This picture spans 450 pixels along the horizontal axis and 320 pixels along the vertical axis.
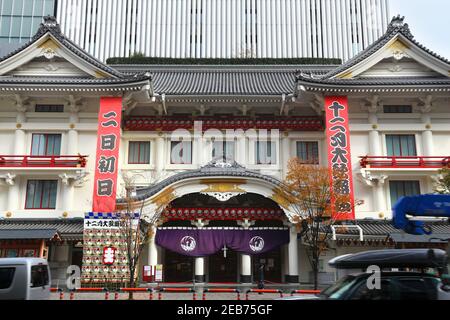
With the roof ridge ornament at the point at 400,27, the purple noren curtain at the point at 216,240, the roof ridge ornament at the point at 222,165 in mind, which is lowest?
the purple noren curtain at the point at 216,240

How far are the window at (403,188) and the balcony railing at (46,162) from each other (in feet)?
62.0

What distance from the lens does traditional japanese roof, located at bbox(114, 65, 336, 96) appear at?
28.2m

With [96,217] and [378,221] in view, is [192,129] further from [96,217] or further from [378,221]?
[378,221]

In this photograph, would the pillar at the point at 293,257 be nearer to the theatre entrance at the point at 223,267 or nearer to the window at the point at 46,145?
the theatre entrance at the point at 223,267

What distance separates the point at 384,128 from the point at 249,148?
8570 mm

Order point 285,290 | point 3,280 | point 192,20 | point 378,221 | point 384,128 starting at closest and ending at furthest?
point 3,280 < point 285,290 < point 378,221 < point 384,128 < point 192,20

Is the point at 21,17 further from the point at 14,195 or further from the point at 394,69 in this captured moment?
the point at 394,69

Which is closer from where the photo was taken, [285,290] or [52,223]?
[285,290]

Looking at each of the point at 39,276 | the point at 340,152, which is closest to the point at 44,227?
the point at 39,276

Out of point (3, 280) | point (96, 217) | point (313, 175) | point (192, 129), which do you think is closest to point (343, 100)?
point (313, 175)

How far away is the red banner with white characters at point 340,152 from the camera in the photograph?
21938mm

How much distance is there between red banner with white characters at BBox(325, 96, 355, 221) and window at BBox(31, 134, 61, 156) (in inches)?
663

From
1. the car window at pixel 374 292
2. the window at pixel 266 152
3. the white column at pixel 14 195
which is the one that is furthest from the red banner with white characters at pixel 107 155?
the car window at pixel 374 292

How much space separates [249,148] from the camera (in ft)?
85.4
